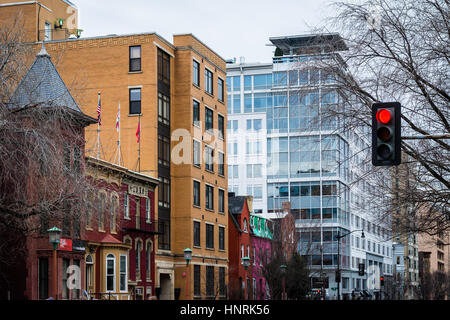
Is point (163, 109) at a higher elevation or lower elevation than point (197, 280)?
higher

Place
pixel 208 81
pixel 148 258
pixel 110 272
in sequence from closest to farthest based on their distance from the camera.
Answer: pixel 110 272 → pixel 148 258 → pixel 208 81

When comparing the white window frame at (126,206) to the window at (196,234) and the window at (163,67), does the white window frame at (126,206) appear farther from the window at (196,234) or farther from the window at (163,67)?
the window at (196,234)

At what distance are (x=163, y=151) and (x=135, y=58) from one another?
7917 millimetres

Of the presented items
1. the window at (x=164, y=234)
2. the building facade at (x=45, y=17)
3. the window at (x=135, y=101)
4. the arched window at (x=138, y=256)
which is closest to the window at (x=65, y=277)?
the arched window at (x=138, y=256)

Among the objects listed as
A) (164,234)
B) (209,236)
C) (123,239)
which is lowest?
(123,239)

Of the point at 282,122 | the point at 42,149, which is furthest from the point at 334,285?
the point at 42,149

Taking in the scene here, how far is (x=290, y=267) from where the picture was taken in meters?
70.4

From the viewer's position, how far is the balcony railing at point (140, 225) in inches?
2069

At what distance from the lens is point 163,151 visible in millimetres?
63062

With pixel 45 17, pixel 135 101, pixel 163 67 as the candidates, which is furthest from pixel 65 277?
pixel 45 17

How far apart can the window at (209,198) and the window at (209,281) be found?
5.62 meters

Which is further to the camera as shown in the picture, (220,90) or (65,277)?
(220,90)

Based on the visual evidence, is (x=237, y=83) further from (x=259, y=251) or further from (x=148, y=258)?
(x=148, y=258)
